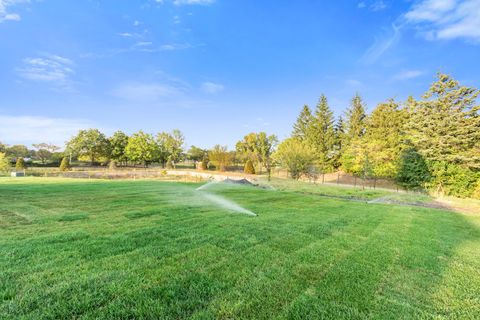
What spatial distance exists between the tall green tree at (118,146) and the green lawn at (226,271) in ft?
166

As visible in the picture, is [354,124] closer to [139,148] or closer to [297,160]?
[297,160]

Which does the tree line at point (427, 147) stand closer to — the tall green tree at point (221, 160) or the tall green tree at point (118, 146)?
the tall green tree at point (221, 160)

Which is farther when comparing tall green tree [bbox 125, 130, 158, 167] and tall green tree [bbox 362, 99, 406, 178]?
tall green tree [bbox 125, 130, 158, 167]

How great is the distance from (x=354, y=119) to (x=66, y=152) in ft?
189

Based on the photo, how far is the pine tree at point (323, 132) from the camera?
123 feet

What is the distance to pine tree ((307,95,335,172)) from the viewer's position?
123ft

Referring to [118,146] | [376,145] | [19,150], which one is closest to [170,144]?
[118,146]

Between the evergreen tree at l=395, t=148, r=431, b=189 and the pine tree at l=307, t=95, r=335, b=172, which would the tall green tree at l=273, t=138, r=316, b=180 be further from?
the pine tree at l=307, t=95, r=335, b=172

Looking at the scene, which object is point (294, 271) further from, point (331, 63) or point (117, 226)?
point (331, 63)

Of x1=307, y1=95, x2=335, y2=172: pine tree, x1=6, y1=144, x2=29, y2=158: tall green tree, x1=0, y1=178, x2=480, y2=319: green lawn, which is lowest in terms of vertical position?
x1=0, y1=178, x2=480, y2=319: green lawn

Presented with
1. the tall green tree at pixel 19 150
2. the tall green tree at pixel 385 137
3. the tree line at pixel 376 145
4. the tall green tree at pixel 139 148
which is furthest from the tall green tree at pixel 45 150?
the tall green tree at pixel 385 137

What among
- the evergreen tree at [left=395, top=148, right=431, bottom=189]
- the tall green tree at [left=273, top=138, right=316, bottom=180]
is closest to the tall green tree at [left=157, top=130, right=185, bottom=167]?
the tall green tree at [left=273, top=138, right=316, bottom=180]

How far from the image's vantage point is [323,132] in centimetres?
3866

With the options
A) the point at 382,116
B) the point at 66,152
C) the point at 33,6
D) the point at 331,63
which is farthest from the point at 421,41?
the point at 66,152
